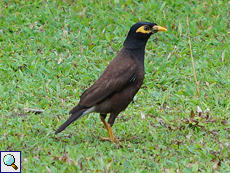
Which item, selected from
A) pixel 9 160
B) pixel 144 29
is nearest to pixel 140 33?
pixel 144 29

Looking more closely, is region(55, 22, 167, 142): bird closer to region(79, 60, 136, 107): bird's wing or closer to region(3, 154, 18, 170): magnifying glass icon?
region(79, 60, 136, 107): bird's wing

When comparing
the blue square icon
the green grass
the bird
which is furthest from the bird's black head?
the blue square icon

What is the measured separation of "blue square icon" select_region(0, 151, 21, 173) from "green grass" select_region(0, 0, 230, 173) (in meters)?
0.10

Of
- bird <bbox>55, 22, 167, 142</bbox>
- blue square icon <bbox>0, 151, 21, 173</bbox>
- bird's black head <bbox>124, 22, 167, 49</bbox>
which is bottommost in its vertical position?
blue square icon <bbox>0, 151, 21, 173</bbox>

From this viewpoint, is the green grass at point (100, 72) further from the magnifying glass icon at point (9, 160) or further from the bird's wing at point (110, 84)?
the bird's wing at point (110, 84)

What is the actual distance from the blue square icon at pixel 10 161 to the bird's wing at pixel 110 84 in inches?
Answer: 44.7

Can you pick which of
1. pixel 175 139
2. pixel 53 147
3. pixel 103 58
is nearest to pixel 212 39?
pixel 103 58

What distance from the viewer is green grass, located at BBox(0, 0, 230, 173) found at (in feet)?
19.4

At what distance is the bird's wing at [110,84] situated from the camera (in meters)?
6.32

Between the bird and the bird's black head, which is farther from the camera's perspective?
the bird's black head

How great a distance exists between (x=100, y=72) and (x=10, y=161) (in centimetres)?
311

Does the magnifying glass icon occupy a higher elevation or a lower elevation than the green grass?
lower

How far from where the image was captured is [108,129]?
6480mm

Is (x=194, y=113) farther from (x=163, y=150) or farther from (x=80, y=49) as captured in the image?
(x=80, y=49)
